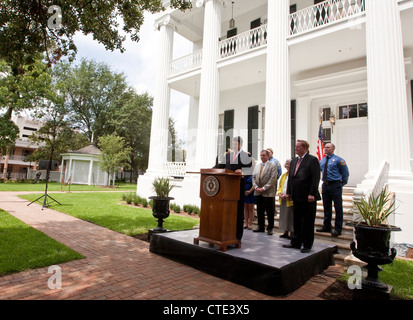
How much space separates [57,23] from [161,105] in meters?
7.61

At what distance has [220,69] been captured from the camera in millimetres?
11836

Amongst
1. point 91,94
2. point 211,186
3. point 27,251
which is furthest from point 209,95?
point 91,94

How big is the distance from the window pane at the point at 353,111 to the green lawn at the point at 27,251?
1082 centimetres

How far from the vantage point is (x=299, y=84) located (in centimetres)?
1117

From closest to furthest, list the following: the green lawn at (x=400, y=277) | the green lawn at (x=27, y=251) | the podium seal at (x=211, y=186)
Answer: the green lawn at (x=400, y=277), the green lawn at (x=27, y=251), the podium seal at (x=211, y=186)

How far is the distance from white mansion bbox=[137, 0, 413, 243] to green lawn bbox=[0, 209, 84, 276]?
5.28 metres

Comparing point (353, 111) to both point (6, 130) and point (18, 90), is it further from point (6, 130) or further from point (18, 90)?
point (18, 90)

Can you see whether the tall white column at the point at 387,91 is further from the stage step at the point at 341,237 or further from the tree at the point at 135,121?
the tree at the point at 135,121

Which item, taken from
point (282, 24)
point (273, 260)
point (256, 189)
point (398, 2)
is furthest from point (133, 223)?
point (398, 2)

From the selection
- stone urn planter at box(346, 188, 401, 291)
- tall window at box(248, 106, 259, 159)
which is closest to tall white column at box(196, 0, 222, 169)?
tall window at box(248, 106, 259, 159)

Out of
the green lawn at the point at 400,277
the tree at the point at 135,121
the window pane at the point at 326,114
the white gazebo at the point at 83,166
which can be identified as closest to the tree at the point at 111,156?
the white gazebo at the point at 83,166

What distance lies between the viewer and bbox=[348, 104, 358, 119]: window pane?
10414 millimetres

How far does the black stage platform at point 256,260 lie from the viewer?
322 centimetres
